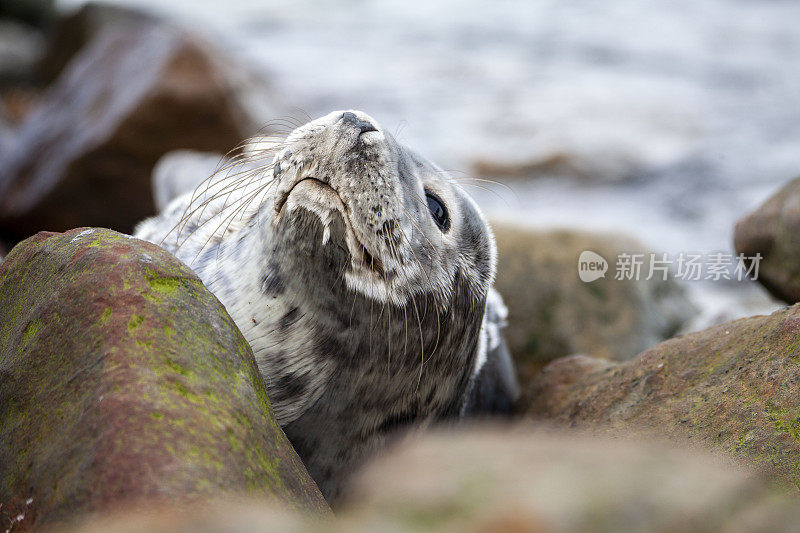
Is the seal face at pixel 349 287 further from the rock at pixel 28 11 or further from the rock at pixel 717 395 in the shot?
the rock at pixel 28 11

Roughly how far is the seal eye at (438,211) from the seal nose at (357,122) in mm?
563

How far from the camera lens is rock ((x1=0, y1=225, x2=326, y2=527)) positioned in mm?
2215

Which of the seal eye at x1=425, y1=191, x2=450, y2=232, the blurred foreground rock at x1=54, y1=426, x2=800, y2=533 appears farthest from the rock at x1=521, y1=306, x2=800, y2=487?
the blurred foreground rock at x1=54, y1=426, x2=800, y2=533

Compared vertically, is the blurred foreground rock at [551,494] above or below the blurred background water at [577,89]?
above

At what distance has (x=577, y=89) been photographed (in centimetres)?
1479

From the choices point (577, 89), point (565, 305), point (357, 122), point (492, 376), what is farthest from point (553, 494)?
point (577, 89)

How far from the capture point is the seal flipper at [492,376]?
4578 mm

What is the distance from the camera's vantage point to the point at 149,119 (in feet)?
27.3

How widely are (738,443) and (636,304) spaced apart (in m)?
3.79

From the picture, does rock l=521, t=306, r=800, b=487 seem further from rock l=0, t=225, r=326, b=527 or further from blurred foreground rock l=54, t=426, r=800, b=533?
blurred foreground rock l=54, t=426, r=800, b=533

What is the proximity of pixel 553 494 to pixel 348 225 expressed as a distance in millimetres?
2100

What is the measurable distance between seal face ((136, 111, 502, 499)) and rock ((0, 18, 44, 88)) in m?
13.3

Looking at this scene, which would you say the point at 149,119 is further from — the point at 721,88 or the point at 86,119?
the point at 721,88

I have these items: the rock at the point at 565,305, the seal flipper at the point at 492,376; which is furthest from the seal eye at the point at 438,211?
the rock at the point at 565,305
